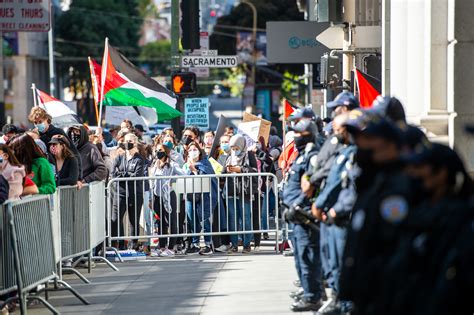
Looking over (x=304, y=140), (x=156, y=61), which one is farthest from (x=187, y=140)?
(x=156, y=61)

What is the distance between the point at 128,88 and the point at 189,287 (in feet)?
28.1

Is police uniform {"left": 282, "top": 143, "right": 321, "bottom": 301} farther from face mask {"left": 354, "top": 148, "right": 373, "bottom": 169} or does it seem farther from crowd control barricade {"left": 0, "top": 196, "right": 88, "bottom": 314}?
face mask {"left": 354, "top": 148, "right": 373, "bottom": 169}

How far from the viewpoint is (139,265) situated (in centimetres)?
1825

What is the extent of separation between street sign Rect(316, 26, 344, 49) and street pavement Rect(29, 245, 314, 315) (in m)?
7.40

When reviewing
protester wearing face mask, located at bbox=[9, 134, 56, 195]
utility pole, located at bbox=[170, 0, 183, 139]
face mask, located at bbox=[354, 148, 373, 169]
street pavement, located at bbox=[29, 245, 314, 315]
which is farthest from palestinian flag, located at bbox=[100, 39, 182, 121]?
face mask, located at bbox=[354, 148, 373, 169]

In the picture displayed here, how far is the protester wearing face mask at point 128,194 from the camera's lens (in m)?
19.3

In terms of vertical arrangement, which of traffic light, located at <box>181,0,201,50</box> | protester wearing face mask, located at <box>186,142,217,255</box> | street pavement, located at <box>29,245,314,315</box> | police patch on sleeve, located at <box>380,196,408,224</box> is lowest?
street pavement, located at <box>29,245,314,315</box>

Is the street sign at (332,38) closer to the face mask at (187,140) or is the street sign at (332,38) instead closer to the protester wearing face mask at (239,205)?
the face mask at (187,140)

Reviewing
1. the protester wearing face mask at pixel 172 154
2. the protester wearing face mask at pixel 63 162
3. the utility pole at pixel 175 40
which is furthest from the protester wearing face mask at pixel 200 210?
the utility pole at pixel 175 40

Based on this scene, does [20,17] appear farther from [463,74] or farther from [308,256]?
[308,256]

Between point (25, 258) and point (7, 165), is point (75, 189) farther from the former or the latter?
point (25, 258)

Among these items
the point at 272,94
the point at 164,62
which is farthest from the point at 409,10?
the point at 164,62

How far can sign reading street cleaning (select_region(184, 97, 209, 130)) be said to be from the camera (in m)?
29.2

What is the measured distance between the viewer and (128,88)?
76.3 feet
